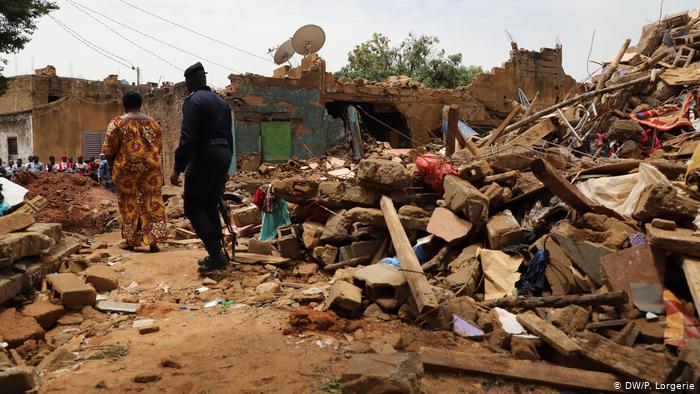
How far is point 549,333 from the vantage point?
10.2ft

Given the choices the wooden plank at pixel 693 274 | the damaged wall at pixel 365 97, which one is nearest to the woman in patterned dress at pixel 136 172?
the wooden plank at pixel 693 274

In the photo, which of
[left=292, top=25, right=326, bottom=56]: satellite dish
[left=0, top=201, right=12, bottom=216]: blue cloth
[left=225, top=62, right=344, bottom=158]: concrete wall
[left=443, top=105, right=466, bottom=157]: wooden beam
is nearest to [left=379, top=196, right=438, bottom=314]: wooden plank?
[left=443, top=105, right=466, bottom=157]: wooden beam

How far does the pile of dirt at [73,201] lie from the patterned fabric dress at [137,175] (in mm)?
2364

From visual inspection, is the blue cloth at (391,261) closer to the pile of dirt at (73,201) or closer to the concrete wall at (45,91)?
the pile of dirt at (73,201)

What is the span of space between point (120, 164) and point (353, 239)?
2.69 m

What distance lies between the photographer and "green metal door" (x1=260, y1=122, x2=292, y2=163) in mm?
14047

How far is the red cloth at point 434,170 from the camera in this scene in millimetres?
5371

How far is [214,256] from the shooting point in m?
4.70

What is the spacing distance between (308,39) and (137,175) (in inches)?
443

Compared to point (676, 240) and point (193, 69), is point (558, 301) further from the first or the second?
point (193, 69)

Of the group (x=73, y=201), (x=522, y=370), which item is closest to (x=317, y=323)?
(x=522, y=370)

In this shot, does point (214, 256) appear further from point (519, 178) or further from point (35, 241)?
point (519, 178)

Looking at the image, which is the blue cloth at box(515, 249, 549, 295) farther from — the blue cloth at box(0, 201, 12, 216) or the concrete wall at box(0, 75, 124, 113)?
the concrete wall at box(0, 75, 124, 113)

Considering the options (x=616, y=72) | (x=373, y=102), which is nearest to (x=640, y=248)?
(x=616, y=72)
